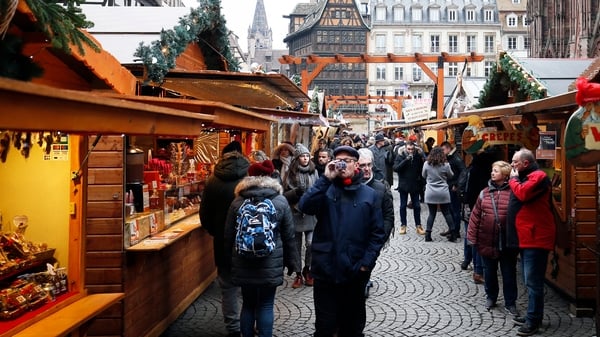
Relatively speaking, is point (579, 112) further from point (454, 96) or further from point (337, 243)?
point (454, 96)

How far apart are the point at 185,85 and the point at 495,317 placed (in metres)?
4.90

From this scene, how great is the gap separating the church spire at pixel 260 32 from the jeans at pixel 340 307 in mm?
135584

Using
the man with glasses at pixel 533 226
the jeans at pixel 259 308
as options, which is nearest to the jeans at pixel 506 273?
the man with glasses at pixel 533 226

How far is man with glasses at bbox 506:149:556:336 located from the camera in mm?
5902

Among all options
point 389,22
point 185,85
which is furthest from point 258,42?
point 185,85

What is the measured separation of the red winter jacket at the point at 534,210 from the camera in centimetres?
588

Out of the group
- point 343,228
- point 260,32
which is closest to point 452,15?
point 343,228

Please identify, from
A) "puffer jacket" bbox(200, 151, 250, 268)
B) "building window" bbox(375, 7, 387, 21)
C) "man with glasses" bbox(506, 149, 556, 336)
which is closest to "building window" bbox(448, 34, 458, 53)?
"building window" bbox(375, 7, 387, 21)

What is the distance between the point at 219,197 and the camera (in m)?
5.85

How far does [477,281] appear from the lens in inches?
323

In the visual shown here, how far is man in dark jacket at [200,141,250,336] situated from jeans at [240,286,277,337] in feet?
2.01

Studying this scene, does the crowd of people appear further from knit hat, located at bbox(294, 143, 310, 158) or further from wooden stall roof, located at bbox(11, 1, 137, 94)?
wooden stall roof, located at bbox(11, 1, 137, 94)

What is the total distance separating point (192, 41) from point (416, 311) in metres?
4.72

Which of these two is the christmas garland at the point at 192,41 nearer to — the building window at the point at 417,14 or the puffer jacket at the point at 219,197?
the puffer jacket at the point at 219,197
